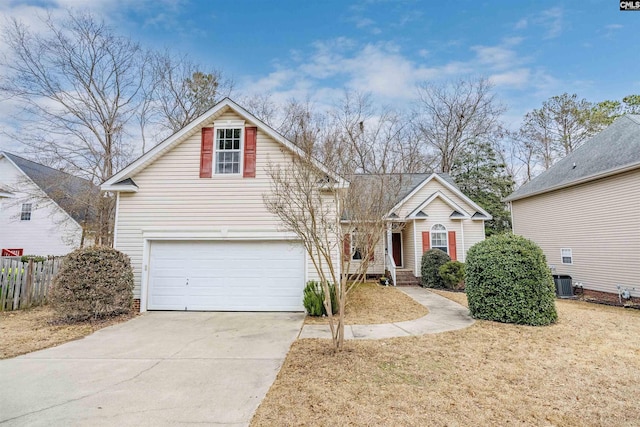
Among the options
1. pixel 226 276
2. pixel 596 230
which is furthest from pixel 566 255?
pixel 226 276

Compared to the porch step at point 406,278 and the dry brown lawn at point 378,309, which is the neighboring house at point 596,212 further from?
the dry brown lawn at point 378,309

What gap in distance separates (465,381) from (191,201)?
338 inches

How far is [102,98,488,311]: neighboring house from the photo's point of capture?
31.0 ft

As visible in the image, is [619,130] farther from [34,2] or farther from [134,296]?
[34,2]

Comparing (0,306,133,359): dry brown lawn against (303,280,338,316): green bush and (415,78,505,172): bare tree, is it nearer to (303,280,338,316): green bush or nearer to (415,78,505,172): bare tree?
(303,280,338,316): green bush

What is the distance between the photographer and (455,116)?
2781 cm

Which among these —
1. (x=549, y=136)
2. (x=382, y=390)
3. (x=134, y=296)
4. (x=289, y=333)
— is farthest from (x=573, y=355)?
(x=549, y=136)

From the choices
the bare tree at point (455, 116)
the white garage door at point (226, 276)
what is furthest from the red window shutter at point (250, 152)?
the bare tree at point (455, 116)

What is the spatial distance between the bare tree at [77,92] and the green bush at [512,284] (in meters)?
15.8

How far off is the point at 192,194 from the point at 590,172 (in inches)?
586

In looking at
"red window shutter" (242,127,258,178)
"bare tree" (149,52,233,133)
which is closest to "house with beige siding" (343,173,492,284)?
"red window shutter" (242,127,258,178)

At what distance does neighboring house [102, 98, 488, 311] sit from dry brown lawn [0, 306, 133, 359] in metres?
1.91

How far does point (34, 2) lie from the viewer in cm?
1234

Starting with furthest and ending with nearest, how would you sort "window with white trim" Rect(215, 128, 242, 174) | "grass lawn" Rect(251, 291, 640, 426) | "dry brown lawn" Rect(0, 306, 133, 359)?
"window with white trim" Rect(215, 128, 242, 174) < "dry brown lawn" Rect(0, 306, 133, 359) < "grass lawn" Rect(251, 291, 640, 426)
